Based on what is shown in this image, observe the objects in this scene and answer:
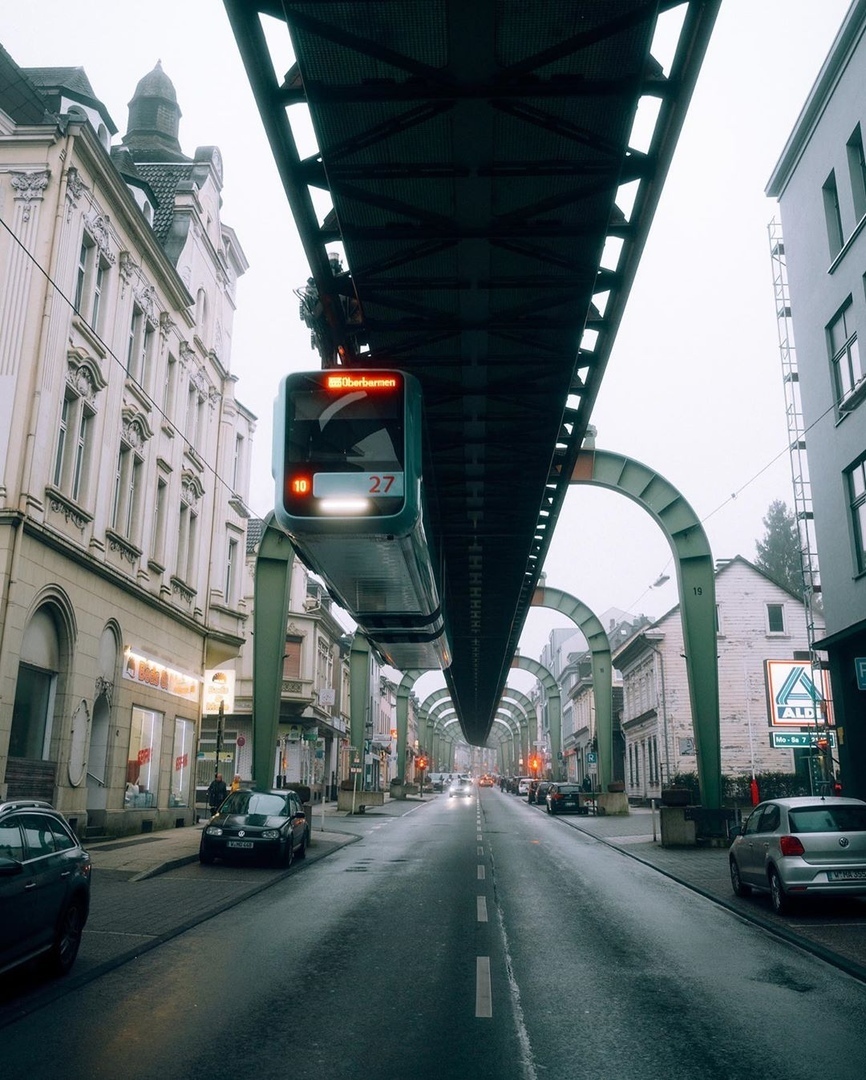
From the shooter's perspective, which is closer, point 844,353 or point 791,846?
point 791,846

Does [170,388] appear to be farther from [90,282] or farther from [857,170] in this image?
[857,170]

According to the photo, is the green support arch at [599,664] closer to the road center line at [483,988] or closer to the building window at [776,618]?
the building window at [776,618]

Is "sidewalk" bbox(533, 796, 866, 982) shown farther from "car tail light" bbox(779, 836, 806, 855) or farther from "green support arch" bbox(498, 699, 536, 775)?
"green support arch" bbox(498, 699, 536, 775)

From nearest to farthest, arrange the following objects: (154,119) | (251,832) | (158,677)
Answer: (251,832), (158,677), (154,119)

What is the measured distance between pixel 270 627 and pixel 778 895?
44.0ft

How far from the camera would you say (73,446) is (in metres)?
21.9

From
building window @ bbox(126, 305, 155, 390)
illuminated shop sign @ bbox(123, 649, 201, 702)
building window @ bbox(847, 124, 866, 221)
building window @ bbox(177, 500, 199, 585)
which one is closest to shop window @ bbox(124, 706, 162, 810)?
illuminated shop sign @ bbox(123, 649, 201, 702)

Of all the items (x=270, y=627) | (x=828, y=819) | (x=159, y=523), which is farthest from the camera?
(x=159, y=523)

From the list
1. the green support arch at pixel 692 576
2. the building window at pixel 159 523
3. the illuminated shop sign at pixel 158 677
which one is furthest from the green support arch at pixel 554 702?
the green support arch at pixel 692 576

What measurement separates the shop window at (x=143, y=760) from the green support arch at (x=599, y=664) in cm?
1915

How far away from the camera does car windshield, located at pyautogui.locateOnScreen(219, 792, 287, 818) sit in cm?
2017

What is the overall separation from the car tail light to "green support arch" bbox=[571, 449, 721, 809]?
9.91 metres

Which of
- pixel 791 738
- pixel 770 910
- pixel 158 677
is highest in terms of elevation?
pixel 158 677

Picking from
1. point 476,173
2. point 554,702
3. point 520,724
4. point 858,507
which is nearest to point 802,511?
point 858,507
